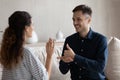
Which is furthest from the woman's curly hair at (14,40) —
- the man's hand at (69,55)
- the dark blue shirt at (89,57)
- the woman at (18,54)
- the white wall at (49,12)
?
the white wall at (49,12)

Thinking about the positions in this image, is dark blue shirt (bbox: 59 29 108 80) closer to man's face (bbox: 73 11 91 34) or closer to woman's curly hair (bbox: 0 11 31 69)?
man's face (bbox: 73 11 91 34)

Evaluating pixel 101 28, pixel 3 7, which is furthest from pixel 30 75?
pixel 101 28

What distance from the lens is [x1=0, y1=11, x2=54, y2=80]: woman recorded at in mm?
1647

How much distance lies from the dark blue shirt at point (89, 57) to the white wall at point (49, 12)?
161 centimetres

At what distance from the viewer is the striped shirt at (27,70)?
5.41ft

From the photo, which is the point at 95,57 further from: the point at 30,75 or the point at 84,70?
the point at 30,75

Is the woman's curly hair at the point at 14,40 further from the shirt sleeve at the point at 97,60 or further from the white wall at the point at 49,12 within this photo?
the white wall at the point at 49,12

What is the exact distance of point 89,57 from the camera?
219 centimetres

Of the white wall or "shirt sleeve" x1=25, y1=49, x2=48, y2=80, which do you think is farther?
the white wall

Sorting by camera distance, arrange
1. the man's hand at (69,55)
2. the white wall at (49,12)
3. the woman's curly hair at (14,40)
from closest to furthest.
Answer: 1. the woman's curly hair at (14,40)
2. the man's hand at (69,55)
3. the white wall at (49,12)

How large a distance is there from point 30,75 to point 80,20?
746 mm

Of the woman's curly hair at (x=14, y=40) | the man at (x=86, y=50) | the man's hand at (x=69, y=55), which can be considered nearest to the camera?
the woman's curly hair at (x=14, y=40)

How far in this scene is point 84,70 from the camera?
218cm

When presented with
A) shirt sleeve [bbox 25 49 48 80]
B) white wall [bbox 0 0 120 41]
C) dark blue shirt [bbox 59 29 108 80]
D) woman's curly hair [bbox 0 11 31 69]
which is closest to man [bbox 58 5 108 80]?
dark blue shirt [bbox 59 29 108 80]
